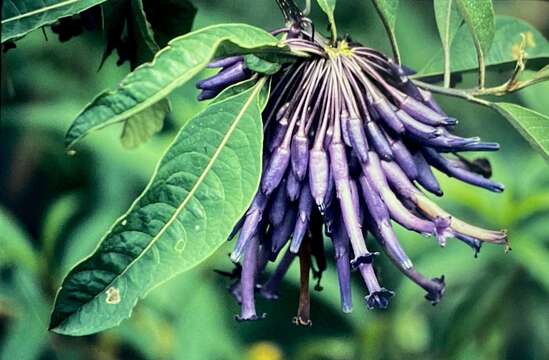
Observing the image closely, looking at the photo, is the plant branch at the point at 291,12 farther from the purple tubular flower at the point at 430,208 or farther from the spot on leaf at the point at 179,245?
the spot on leaf at the point at 179,245

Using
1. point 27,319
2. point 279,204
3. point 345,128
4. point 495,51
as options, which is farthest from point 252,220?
point 27,319

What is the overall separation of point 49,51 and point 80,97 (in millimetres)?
281

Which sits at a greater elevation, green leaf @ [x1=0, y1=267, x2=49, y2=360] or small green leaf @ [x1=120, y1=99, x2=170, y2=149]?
small green leaf @ [x1=120, y1=99, x2=170, y2=149]

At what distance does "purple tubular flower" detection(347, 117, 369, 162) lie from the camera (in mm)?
1077

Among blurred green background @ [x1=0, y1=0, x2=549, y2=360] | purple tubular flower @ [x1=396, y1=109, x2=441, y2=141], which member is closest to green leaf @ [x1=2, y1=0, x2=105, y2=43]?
purple tubular flower @ [x1=396, y1=109, x2=441, y2=141]

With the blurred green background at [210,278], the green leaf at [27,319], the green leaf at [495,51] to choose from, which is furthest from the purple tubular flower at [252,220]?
the green leaf at [27,319]

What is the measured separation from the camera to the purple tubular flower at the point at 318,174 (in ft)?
3.51

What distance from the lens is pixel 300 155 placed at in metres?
1.08

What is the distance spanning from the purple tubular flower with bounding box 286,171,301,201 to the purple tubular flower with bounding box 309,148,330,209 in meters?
0.02

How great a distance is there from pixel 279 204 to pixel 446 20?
0.32 metres

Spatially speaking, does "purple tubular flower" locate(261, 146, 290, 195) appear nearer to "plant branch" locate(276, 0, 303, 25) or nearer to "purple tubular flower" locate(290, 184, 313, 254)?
"purple tubular flower" locate(290, 184, 313, 254)

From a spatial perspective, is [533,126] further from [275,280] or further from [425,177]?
[275,280]

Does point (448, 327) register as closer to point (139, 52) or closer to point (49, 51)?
point (139, 52)

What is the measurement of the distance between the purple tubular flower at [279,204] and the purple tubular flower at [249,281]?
0.04 m
